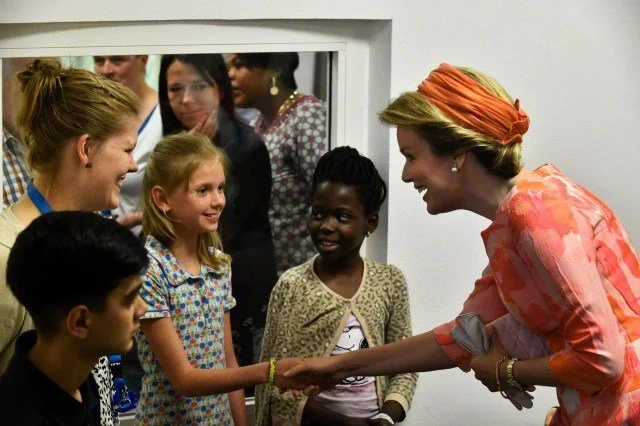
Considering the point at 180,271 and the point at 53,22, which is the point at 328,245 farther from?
the point at 53,22

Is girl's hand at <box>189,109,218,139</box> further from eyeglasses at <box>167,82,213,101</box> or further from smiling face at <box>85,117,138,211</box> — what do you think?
smiling face at <box>85,117,138,211</box>

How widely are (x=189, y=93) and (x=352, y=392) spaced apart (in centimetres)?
111

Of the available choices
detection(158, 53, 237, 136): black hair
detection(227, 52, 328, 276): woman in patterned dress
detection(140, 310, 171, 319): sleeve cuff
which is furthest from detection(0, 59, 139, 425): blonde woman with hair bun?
detection(227, 52, 328, 276): woman in patterned dress

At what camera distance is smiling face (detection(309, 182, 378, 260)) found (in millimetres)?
3053

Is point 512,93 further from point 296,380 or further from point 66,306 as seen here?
point 66,306

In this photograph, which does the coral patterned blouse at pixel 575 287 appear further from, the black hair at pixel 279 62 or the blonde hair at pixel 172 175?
the black hair at pixel 279 62

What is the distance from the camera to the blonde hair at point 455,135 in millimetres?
2252

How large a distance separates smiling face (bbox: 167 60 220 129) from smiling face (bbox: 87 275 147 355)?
5.06 feet

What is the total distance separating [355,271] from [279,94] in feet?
2.25

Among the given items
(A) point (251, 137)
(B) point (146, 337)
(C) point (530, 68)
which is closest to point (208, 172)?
(B) point (146, 337)

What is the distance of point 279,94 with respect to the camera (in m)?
3.41

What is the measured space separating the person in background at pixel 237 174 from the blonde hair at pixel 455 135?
3.65ft

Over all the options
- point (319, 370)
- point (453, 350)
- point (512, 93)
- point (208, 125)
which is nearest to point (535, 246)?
point (453, 350)

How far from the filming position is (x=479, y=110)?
2.26 meters
